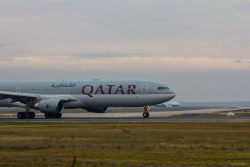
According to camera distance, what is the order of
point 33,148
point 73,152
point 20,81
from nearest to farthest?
1. point 73,152
2. point 33,148
3. point 20,81

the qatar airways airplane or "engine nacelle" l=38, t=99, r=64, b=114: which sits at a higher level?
the qatar airways airplane

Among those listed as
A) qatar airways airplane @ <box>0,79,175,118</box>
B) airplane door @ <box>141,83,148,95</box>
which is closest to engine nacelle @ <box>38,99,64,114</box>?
qatar airways airplane @ <box>0,79,175,118</box>

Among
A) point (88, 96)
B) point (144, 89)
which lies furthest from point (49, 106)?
point (144, 89)

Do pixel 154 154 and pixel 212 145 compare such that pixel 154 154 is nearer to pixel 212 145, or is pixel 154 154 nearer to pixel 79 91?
pixel 212 145

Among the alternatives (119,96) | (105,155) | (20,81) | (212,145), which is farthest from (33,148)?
(20,81)

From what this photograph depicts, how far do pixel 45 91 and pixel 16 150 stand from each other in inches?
1600

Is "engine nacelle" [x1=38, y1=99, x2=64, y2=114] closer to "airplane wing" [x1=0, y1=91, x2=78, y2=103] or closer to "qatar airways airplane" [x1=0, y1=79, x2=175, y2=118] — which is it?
"qatar airways airplane" [x1=0, y1=79, x2=175, y2=118]

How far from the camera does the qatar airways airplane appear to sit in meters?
50.9

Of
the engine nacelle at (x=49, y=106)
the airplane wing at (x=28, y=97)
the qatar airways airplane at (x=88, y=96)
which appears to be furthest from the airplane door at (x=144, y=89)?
the engine nacelle at (x=49, y=106)

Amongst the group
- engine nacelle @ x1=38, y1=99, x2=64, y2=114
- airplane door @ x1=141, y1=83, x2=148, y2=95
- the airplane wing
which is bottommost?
engine nacelle @ x1=38, y1=99, x2=64, y2=114

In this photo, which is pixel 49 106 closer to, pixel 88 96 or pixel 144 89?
pixel 88 96

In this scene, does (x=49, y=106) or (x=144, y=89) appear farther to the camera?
(x=144, y=89)

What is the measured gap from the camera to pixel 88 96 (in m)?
53.8

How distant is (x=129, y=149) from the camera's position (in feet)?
58.6
